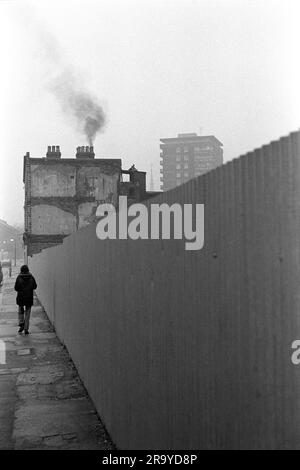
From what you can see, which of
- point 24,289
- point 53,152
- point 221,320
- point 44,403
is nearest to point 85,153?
point 53,152

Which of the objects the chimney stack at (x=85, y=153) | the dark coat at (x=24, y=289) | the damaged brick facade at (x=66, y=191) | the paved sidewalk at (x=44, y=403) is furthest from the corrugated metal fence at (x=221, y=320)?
the chimney stack at (x=85, y=153)

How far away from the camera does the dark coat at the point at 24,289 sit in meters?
13.8

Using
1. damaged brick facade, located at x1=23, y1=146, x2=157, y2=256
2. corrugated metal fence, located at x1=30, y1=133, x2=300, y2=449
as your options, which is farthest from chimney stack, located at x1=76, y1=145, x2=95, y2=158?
corrugated metal fence, located at x1=30, y1=133, x2=300, y2=449

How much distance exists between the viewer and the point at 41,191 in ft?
152

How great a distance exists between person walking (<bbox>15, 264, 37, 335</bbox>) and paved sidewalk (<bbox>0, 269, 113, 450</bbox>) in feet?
4.82

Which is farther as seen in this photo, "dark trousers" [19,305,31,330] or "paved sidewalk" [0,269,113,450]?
"dark trousers" [19,305,31,330]

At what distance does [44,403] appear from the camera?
7277 millimetres

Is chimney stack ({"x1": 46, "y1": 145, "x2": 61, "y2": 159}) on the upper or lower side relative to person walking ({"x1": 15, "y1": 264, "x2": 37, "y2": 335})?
upper

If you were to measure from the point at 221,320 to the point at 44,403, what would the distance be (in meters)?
5.10

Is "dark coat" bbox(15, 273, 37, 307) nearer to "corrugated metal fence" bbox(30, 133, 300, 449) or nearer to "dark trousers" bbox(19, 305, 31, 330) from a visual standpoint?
"dark trousers" bbox(19, 305, 31, 330)

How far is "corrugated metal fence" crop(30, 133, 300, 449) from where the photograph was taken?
7.42 ft

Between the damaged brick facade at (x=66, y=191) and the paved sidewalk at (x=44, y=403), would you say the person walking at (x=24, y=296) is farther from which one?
the damaged brick facade at (x=66, y=191)

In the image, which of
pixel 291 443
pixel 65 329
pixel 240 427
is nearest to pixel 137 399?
pixel 240 427

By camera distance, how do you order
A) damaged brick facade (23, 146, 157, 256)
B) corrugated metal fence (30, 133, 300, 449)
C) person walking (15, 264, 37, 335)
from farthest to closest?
damaged brick facade (23, 146, 157, 256) → person walking (15, 264, 37, 335) → corrugated metal fence (30, 133, 300, 449)
